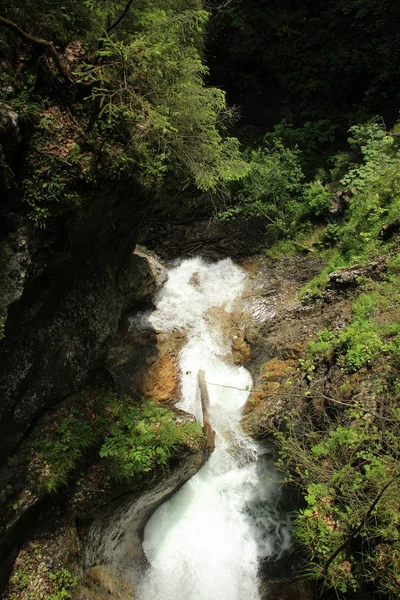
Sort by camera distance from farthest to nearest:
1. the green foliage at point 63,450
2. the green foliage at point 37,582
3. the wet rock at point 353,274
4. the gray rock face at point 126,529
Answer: the wet rock at point 353,274
the gray rock face at point 126,529
the green foliage at point 63,450
the green foliage at point 37,582

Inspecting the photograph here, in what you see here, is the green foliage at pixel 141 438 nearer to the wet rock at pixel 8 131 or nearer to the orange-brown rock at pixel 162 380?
the orange-brown rock at pixel 162 380

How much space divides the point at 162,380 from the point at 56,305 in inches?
140

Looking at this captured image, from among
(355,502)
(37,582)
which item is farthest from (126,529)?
(355,502)

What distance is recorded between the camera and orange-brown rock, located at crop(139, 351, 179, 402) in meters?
8.41

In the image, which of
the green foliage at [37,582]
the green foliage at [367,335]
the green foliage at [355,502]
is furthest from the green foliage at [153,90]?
the green foliage at [37,582]

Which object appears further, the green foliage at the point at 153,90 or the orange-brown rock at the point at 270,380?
the orange-brown rock at the point at 270,380

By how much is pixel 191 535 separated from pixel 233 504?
0.96 m

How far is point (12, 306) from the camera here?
4.93 meters

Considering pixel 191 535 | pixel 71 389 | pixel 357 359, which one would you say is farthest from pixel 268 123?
pixel 191 535

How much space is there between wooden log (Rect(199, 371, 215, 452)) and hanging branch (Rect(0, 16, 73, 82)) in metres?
6.32

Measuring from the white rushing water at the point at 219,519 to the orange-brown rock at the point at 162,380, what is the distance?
8.8 inches

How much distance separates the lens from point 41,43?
4.73 meters

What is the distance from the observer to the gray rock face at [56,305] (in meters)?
5.06

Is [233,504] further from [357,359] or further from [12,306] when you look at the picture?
[12,306]
